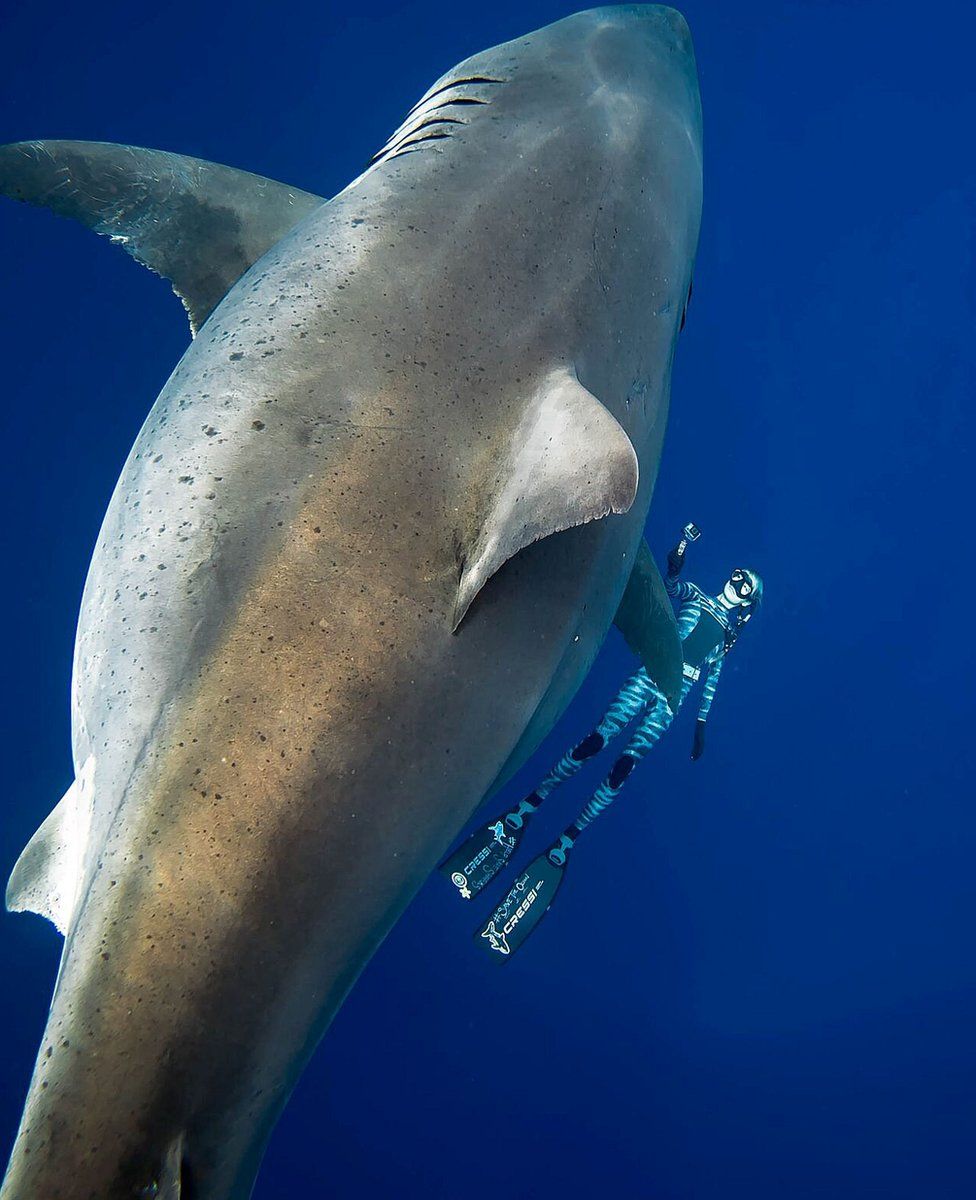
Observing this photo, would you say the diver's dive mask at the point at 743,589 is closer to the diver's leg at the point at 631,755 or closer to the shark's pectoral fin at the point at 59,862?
the diver's leg at the point at 631,755

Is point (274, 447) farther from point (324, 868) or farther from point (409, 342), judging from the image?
point (324, 868)

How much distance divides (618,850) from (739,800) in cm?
372

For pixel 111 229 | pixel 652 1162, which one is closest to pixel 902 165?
pixel 111 229

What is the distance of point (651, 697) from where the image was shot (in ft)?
32.3

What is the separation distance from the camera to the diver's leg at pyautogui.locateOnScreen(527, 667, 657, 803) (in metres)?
9.53

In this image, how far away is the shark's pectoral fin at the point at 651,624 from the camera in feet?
12.3

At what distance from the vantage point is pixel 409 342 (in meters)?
2.17

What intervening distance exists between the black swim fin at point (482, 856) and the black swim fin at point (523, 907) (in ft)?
2.12

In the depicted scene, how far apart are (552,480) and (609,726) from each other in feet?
26.6

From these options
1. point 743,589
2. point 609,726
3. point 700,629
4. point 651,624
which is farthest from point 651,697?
point 651,624

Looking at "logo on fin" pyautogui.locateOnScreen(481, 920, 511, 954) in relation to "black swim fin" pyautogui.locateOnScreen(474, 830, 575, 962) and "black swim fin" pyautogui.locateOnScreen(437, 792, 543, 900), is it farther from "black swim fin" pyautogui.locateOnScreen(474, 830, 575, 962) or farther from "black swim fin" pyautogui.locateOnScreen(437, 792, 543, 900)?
"black swim fin" pyautogui.locateOnScreen(437, 792, 543, 900)

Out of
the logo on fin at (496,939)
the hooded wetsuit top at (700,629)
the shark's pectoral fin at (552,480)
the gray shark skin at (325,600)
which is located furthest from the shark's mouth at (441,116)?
the hooded wetsuit top at (700,629)

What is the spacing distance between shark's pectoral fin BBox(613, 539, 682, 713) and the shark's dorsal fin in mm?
2104

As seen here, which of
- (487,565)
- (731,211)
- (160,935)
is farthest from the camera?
(731,211)
